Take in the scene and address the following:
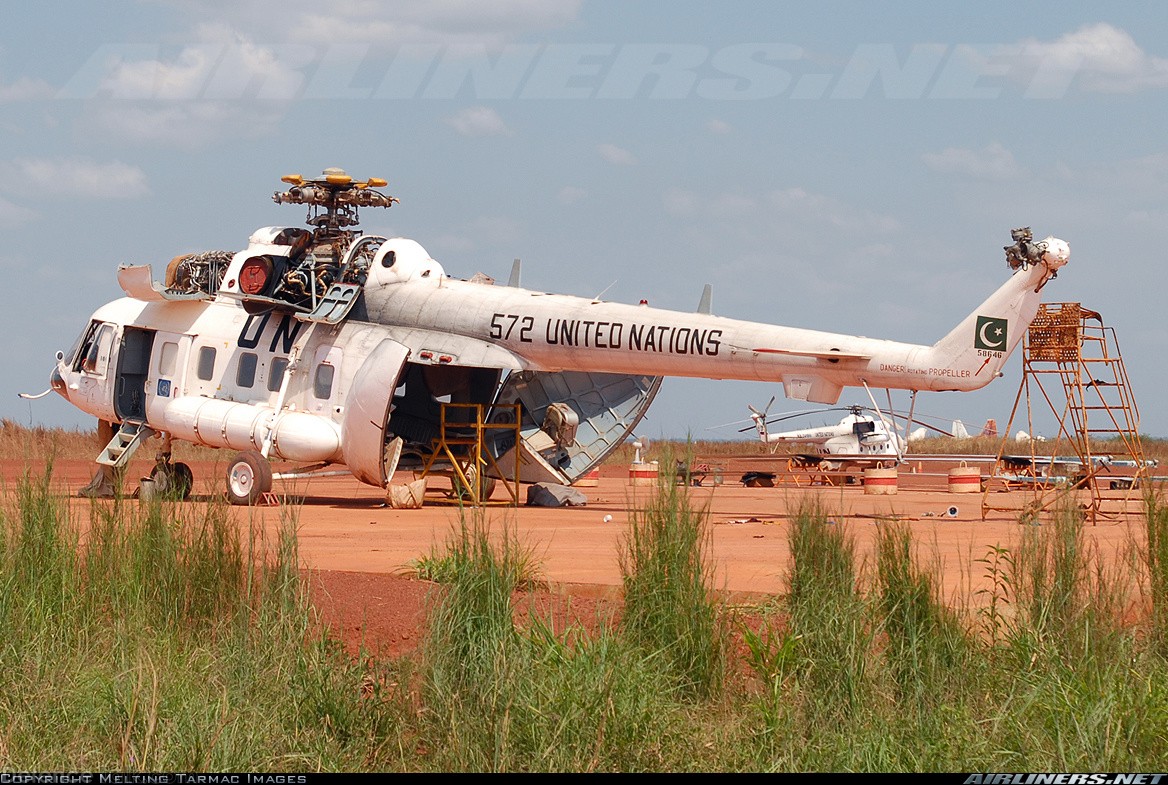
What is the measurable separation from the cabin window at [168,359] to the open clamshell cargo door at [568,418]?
530 cm

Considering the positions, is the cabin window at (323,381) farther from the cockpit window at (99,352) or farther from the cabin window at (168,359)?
the cockpit window at (99,352)

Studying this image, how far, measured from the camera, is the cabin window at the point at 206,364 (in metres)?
22.0

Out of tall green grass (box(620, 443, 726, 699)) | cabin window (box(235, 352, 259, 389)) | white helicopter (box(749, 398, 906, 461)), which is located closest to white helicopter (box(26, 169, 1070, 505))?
cabin window (box(235, 352, 259, 389))

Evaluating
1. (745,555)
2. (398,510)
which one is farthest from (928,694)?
(398,510)

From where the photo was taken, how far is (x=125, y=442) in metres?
22.5

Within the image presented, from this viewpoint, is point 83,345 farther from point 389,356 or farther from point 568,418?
point 568,418

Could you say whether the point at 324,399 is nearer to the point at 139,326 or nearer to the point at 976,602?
the point at 139,326

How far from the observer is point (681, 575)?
838cm

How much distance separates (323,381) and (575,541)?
7343mm

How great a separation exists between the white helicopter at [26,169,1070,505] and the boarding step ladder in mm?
37

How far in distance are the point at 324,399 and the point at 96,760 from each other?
46.4 ft

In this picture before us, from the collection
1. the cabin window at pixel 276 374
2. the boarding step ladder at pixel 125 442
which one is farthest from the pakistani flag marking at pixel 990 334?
the boarding step ladder at pixel 125 442

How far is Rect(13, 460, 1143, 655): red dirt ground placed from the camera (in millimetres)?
9156

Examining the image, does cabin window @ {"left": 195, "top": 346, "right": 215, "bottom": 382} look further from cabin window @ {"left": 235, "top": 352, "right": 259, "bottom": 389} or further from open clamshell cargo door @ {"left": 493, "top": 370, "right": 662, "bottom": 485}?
open clamshell cargo door @ {"left": 493, "top": 370, "right": 662, "bottom": 485}
